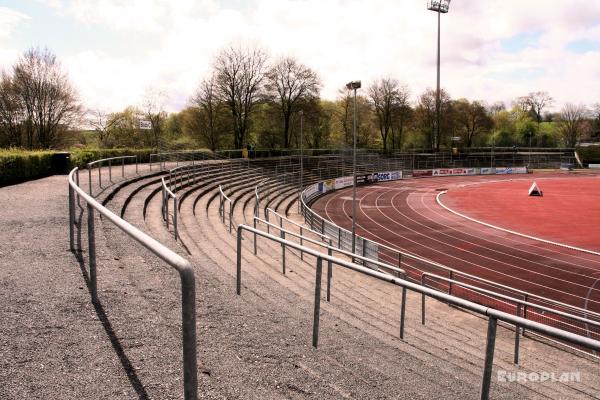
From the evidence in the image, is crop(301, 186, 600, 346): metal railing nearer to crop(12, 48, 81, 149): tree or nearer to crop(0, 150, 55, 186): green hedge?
crop(0, 150, 55, 186): green hedge

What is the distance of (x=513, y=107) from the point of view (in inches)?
5281

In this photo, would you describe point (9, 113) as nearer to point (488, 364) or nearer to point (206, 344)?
point (206, 344)

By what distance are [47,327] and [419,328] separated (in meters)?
6.87

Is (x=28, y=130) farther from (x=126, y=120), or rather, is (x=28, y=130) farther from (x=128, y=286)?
(x=128, y=286)

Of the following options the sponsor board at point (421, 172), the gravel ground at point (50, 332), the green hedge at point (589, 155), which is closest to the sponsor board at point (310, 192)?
the sponsor board at point (421, 172)

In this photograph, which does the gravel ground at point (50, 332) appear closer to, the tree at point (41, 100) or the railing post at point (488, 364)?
the railing post at point (488, 364)

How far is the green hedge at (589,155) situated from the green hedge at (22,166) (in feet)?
335

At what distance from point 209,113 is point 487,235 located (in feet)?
132

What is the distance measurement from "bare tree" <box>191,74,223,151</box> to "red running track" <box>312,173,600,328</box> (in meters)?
20.1

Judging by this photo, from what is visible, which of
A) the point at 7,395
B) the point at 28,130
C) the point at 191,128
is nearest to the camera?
the point at 7,395

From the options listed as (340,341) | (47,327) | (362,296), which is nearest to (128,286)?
(47,327)

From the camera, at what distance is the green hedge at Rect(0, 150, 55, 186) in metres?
15.6

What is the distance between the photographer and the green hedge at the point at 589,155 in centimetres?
9025

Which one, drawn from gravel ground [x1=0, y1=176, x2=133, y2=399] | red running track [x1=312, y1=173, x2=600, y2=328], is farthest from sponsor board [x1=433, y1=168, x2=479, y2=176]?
gravel ground [x1=0, y1=176, x2=133, y2=399]
